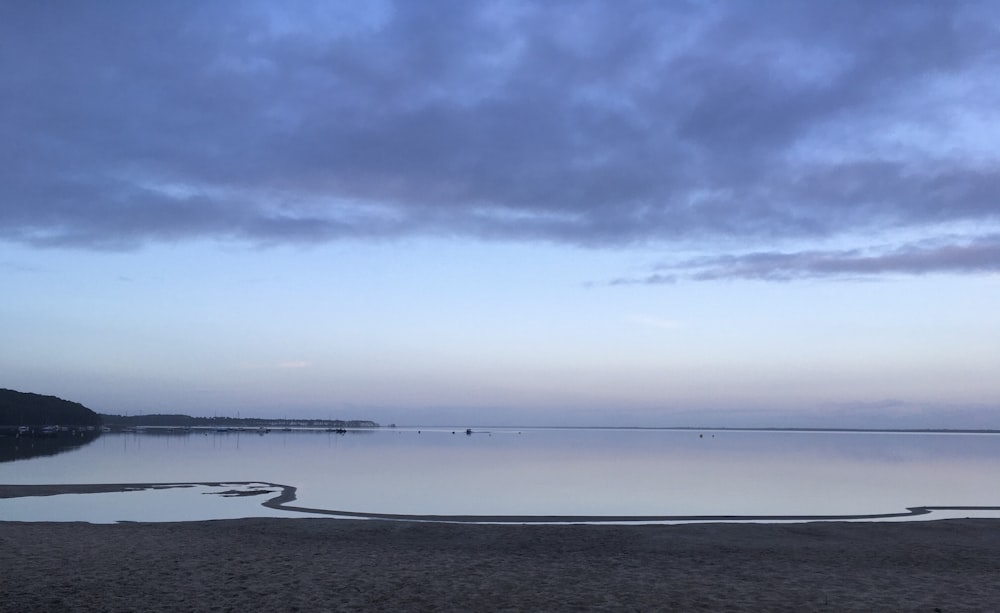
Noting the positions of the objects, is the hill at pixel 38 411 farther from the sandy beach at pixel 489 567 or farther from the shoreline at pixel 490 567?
the shoreline at pixel 490 567

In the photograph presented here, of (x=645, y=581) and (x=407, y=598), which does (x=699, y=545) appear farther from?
(x=407, y=598)

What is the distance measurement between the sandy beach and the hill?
16771 cm

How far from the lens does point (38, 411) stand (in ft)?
555

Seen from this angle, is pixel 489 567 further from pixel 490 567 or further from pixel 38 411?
pixel 38 411

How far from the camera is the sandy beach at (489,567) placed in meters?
13.3

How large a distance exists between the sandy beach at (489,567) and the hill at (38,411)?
167712mm

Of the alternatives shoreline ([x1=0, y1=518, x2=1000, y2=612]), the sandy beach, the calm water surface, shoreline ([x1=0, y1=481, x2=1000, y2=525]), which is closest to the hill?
the calm water surface

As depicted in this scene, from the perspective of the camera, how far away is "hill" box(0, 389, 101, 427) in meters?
165

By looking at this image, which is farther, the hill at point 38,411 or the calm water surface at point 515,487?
the hill at point 38,411

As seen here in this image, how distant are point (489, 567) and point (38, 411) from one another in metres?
183

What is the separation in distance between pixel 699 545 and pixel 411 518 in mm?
13020

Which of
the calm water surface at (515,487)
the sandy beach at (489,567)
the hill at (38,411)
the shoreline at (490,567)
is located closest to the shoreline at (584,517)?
the calm water surface at (515,487)

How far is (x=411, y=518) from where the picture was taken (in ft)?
102

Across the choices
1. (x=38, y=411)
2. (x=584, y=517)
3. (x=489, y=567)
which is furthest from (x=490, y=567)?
(x=38, y=411)
